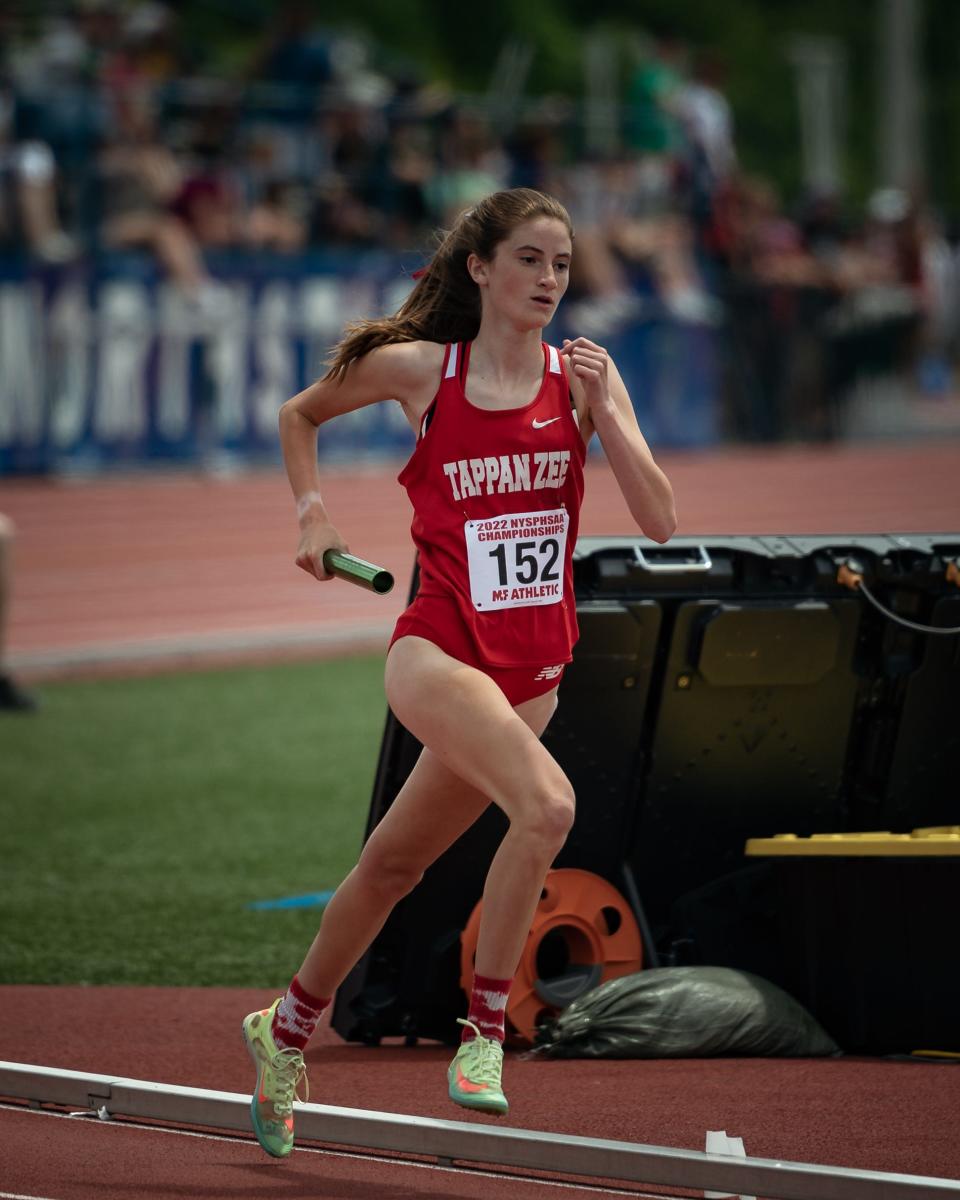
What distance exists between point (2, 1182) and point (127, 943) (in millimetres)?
2405

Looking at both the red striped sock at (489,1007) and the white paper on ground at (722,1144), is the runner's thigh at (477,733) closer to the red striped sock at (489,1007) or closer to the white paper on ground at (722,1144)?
the red striped sock at (489,1007)

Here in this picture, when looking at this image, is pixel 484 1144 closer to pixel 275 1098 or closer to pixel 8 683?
pixel 275 1098

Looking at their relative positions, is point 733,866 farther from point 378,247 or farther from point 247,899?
point 378,247

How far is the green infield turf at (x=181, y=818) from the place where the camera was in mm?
6375

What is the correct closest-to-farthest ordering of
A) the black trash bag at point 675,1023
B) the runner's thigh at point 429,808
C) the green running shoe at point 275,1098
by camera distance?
the green running shoe at point 275,1098 < the runner's thigh at point 429,808 < the black trash bag at point 675,1023

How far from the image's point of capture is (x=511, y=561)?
4.25 meters

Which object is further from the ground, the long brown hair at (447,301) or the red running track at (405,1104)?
the long brown hair at (447,301)

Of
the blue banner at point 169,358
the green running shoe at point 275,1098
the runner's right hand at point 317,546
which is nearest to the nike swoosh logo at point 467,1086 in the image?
the green running shoe at point 275,1098

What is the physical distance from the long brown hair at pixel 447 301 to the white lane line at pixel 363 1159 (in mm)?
1668

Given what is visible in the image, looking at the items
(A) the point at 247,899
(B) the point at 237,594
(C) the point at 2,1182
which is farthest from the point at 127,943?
(B) the point at 237,594

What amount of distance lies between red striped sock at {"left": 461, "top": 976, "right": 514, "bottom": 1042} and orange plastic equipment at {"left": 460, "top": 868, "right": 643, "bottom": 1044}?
83 centimetres

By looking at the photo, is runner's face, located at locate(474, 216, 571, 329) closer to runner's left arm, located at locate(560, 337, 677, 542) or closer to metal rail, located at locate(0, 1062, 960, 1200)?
runner's left arm, located at locate(560, 337, 677, 542)

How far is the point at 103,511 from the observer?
16000 mm

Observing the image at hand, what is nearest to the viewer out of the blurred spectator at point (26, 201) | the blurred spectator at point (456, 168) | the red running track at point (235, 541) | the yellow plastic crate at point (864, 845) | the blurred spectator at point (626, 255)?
the yellow plastic crate at point (864, 845)
